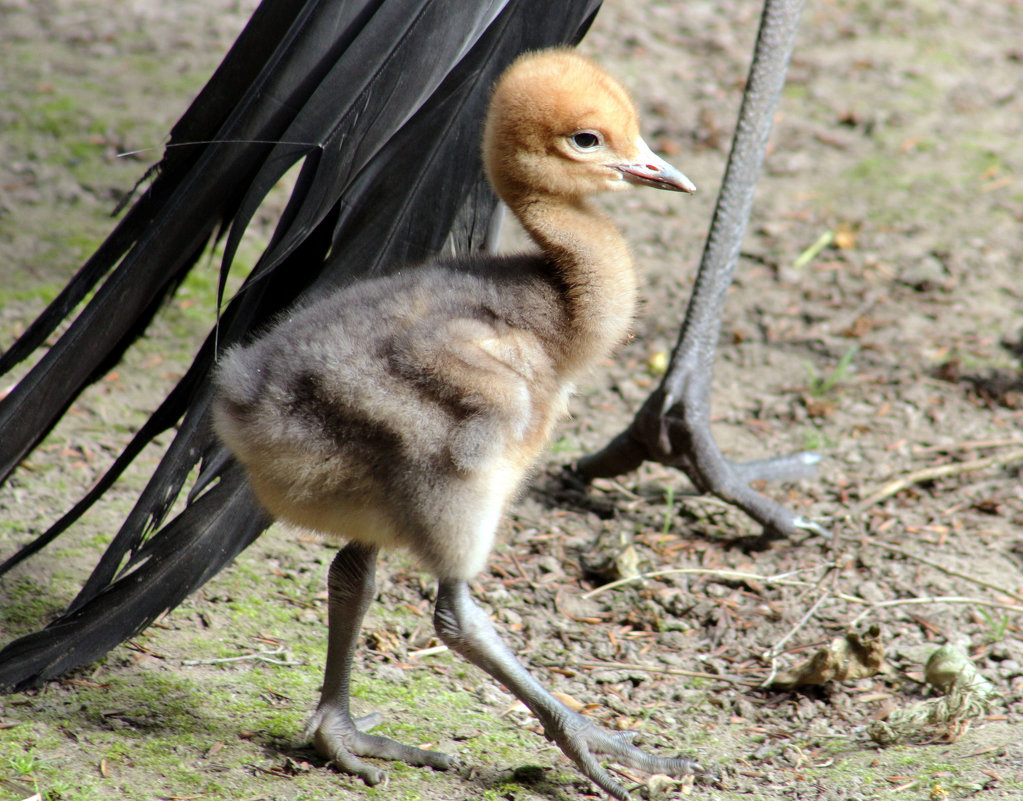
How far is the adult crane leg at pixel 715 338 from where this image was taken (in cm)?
345

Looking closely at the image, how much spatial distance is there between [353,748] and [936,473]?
88.3 inches

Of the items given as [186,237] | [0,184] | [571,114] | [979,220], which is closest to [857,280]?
[979,220]

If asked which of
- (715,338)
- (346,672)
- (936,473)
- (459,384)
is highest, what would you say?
(459,384)

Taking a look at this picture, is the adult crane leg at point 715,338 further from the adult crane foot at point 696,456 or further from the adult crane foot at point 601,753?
the adult crane foot at point 601,753

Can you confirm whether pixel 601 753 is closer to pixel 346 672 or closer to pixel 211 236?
pixel 346 672

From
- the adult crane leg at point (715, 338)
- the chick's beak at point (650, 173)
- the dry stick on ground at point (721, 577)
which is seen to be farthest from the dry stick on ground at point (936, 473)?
the chick's beak at point (650, 173)

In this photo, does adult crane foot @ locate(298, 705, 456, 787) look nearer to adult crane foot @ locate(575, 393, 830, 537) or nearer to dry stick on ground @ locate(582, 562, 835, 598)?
dry stick on ground @ locate(582, 562, 835, 598)

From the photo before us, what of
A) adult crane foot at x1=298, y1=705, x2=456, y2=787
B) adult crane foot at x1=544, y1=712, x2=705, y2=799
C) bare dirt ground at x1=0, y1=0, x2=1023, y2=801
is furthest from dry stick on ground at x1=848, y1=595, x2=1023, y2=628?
adult crane foot at x1=298, y1=705, x2=456, y2=787

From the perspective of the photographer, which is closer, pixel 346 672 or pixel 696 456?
pixel 346 672

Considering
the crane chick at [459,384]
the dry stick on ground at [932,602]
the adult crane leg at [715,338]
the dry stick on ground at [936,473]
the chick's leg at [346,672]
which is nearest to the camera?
the crane chick at [459,384]

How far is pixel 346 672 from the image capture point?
8.19 ft

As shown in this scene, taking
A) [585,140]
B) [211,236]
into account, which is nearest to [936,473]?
[585,140]

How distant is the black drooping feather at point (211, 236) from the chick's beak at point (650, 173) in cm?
46

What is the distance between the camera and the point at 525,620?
3113 mm
